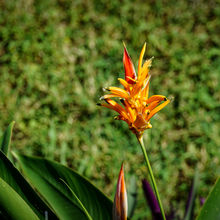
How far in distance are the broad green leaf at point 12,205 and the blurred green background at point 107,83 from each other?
0.86 m

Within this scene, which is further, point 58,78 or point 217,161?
point 58,78

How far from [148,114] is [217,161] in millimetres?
1226

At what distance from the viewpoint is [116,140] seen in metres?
1.72

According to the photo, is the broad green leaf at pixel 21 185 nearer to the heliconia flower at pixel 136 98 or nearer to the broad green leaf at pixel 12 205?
the broad green leaf at pixel 12 205

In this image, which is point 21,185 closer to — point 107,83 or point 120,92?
point 120,92

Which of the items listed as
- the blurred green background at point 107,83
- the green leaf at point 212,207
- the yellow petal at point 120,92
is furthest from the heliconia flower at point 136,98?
the blurred green background at point 107,83

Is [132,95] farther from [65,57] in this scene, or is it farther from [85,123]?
[65,57]

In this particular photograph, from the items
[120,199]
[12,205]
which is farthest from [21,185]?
[120,199]

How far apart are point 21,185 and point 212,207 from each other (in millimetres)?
415

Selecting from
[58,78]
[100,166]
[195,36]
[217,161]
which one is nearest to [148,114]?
[100,166]

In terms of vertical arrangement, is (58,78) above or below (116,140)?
above

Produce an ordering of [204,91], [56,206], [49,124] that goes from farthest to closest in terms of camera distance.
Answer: [204,91]
[49,124]
[56,206]

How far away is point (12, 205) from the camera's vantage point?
0.60 m

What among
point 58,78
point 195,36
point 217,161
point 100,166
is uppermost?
point 195,36
